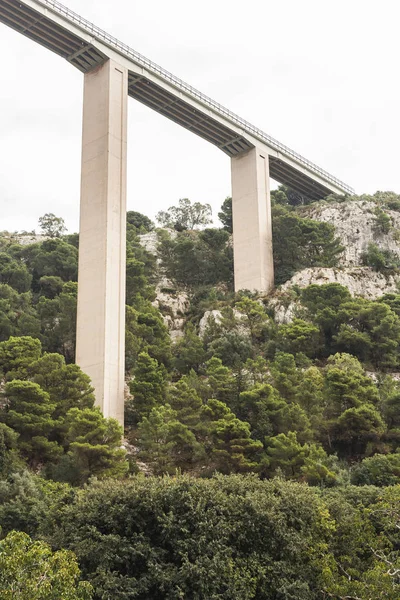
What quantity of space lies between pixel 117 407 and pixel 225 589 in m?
15.0

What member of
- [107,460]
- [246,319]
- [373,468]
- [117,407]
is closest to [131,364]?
[117,407]

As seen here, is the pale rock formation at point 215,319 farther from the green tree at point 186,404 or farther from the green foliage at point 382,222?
the green foliage at point 382,222

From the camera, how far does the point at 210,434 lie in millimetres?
27594

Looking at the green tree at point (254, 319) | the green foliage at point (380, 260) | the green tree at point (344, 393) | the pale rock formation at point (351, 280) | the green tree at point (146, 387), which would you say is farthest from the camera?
the green foliage at point (380, 260)

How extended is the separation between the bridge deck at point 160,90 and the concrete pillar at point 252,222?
3.95 feet

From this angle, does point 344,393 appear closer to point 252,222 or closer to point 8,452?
point 8,452

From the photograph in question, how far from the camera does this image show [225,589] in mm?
17969

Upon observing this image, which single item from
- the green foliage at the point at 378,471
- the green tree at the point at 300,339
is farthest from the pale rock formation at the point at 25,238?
the green foliage at the point at 378,471

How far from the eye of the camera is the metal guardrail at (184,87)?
36.2 meters

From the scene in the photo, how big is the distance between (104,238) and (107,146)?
188 inches

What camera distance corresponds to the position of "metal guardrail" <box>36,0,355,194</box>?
36.2 meters

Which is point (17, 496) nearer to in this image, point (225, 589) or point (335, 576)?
point (225, 589)

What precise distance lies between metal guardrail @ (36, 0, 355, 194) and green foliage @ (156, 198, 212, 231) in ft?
41.0

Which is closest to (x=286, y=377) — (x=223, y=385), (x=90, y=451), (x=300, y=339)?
(x=223, y=385)
